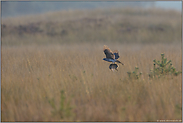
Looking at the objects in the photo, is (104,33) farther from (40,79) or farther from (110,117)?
(110,117)

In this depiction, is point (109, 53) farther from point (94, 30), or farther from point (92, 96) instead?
point (94, 30)

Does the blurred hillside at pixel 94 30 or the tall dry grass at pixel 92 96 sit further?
the blurred hillside at pixel 94 30

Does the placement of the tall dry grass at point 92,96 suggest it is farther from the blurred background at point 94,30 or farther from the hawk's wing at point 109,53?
the blurred background at point 94,30

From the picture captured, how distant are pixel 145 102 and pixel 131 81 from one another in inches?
30.1

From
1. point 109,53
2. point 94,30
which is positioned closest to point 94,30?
point 94,30

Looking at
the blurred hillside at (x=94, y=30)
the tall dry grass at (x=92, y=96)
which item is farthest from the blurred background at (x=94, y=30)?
the tall dry grass at (x=92, y=96)

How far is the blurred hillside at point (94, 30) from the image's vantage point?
11312 millimetres

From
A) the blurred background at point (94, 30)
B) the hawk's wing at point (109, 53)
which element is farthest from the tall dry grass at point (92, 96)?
the blurred background at point (94, 30)

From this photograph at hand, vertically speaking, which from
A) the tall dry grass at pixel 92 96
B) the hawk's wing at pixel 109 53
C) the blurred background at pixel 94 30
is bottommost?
the tall dry grass at pixel 92 96

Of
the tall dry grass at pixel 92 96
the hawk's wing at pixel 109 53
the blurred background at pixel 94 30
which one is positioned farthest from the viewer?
the blurred background at pixel 94 30

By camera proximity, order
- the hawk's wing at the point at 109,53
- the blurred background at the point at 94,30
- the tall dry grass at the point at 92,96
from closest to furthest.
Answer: the tall dry grass at the point at 92,96 < the hawk's wing at the point at 109,53 < the blurred background at the point at 94,30

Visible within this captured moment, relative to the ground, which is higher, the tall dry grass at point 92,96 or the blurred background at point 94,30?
the blurred background at point 94,30

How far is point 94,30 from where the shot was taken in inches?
490

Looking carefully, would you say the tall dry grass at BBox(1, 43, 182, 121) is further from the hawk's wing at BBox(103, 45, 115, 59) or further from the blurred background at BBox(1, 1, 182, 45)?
the blurred background at BBox(1, 1, 182, 45)
